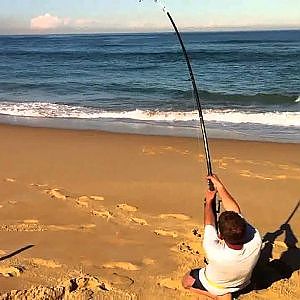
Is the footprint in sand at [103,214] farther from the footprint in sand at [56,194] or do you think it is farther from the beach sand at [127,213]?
the footprint in sand at [56,194]

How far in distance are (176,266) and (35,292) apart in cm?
117

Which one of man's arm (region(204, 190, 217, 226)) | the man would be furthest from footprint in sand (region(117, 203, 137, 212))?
man's arm (region(204, 190, 217, 226))

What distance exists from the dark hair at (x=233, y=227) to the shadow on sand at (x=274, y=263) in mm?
784

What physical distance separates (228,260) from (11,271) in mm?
1824

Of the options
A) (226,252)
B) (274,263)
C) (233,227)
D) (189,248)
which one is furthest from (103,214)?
(233,227)

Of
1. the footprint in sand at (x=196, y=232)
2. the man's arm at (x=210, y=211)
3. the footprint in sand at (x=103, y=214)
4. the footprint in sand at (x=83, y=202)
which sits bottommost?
the footprint in sand at (x=83, y=202)

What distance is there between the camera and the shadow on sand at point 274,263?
4.04 m

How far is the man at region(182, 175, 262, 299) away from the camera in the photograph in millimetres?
3270

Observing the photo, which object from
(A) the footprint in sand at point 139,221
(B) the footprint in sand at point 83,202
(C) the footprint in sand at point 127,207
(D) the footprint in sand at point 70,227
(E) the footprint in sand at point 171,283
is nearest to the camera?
(E) the footprint in sand at point 171,283

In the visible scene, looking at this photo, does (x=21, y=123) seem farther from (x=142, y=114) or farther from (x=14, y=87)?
(x=14, y=87)

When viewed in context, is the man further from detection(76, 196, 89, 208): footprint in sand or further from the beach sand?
detection(76, 196, 89, 208): footprint in sand

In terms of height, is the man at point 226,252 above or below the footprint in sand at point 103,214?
above

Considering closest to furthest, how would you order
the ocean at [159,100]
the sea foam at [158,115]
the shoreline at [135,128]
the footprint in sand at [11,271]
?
the footprint in sand at [11,271]
the shoreline at [135,128]
the ocean at [159,100]
the sea foam at [158,115]

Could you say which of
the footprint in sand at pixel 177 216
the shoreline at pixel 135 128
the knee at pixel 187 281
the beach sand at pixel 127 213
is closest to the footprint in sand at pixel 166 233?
the beach sand at pixel 127 213
